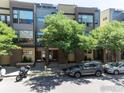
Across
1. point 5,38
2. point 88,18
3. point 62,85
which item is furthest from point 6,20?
point 62,85

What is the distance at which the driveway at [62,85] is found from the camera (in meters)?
20.2

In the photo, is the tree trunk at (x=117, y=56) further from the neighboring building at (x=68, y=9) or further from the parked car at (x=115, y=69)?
the neighboring building at (x=68, y=9)

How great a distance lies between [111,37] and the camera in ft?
101

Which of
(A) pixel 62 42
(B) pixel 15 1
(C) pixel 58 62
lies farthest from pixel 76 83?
(B) pixel 15 1

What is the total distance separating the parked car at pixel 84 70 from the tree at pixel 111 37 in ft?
18.6

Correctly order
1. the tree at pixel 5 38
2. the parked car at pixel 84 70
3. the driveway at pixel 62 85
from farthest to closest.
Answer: the tree at pixel 5 38
the parked car at pixel 84 70
the driveway at pixel 62 85

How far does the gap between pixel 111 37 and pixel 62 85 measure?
12.4 m

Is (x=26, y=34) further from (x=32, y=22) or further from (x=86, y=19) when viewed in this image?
(x=86, y=19)

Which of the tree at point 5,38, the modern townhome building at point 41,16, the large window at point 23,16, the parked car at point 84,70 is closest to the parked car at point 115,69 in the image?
the parked car at point 84,70

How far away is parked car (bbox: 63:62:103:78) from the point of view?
84.2ft

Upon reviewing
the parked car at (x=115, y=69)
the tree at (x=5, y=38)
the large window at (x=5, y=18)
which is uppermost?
the large window at (x=5, y=18)

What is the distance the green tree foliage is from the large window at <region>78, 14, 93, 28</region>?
9.88m

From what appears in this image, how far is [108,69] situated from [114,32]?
223 inches

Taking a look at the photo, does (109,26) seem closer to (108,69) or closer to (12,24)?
(108,69)
